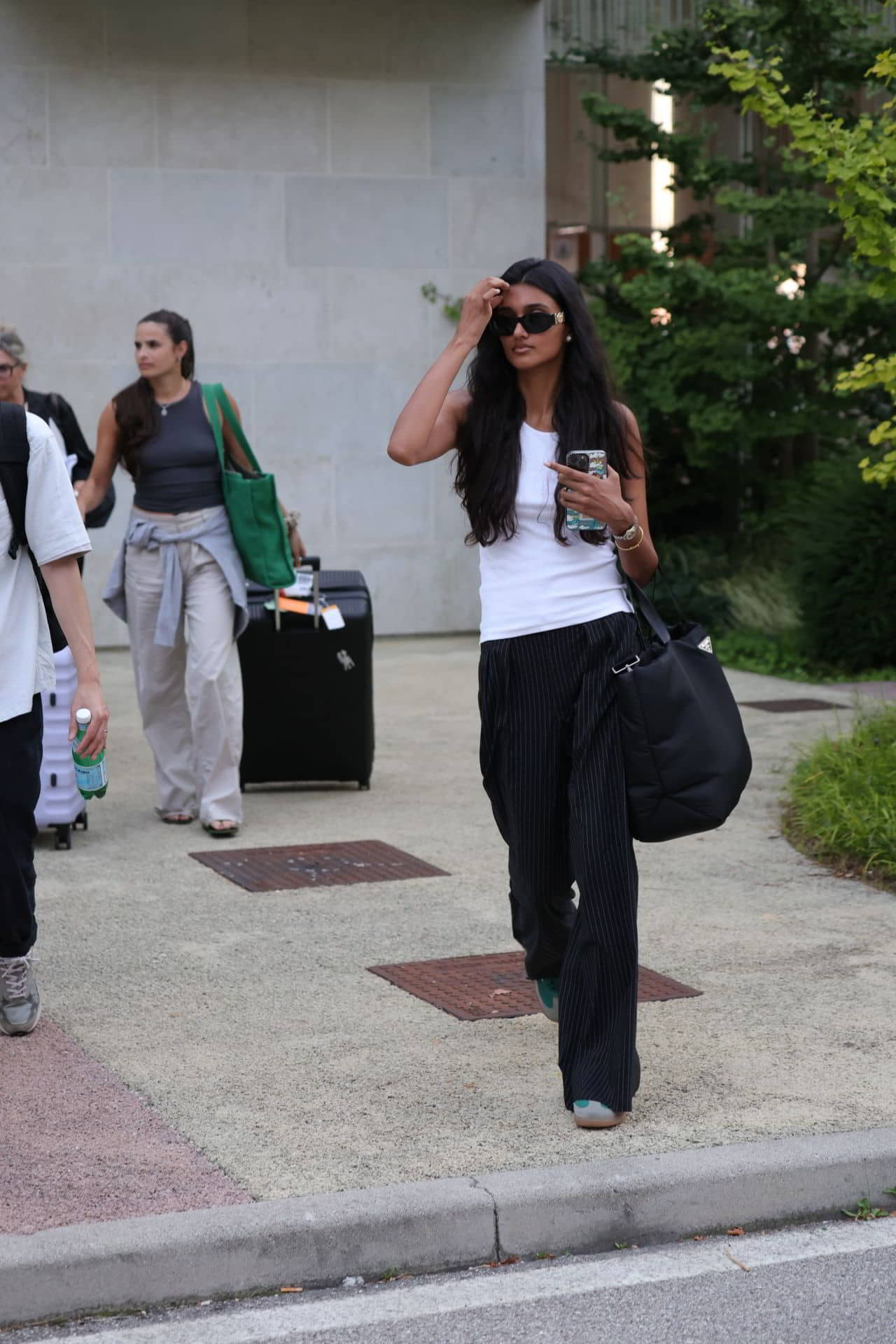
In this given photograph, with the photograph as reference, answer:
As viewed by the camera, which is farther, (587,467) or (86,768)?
(86,768)

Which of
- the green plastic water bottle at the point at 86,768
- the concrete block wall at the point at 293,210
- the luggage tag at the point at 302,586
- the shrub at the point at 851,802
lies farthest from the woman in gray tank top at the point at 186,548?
the concrete block wall at the point at 293,210

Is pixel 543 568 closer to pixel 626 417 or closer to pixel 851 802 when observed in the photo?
pixel 626 417

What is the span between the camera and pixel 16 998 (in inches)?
201

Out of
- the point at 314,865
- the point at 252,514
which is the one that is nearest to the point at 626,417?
the point at 314,865

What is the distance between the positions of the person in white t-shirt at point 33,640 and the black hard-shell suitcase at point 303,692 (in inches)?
141

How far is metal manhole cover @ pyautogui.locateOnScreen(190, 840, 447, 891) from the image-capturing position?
7031 millimetres

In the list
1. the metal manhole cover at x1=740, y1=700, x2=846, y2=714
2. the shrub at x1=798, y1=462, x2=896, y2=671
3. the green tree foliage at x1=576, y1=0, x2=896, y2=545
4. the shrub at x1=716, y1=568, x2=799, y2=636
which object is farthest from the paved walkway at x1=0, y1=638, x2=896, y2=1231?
the green tree foliage at x1=576, y1=0, x2=896, y2=545

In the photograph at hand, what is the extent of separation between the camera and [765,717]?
10.8m

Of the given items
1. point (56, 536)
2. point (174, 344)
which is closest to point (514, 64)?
point (174, 344)

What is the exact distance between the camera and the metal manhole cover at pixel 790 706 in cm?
1110

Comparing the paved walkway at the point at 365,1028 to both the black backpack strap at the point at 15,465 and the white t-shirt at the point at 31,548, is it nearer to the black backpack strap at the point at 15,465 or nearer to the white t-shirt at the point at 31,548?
the white t-shirt at the point at 31,548

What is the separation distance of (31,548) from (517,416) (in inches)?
50.5

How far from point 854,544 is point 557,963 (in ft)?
27.7

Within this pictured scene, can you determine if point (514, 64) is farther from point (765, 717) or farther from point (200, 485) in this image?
point (200, 485)
